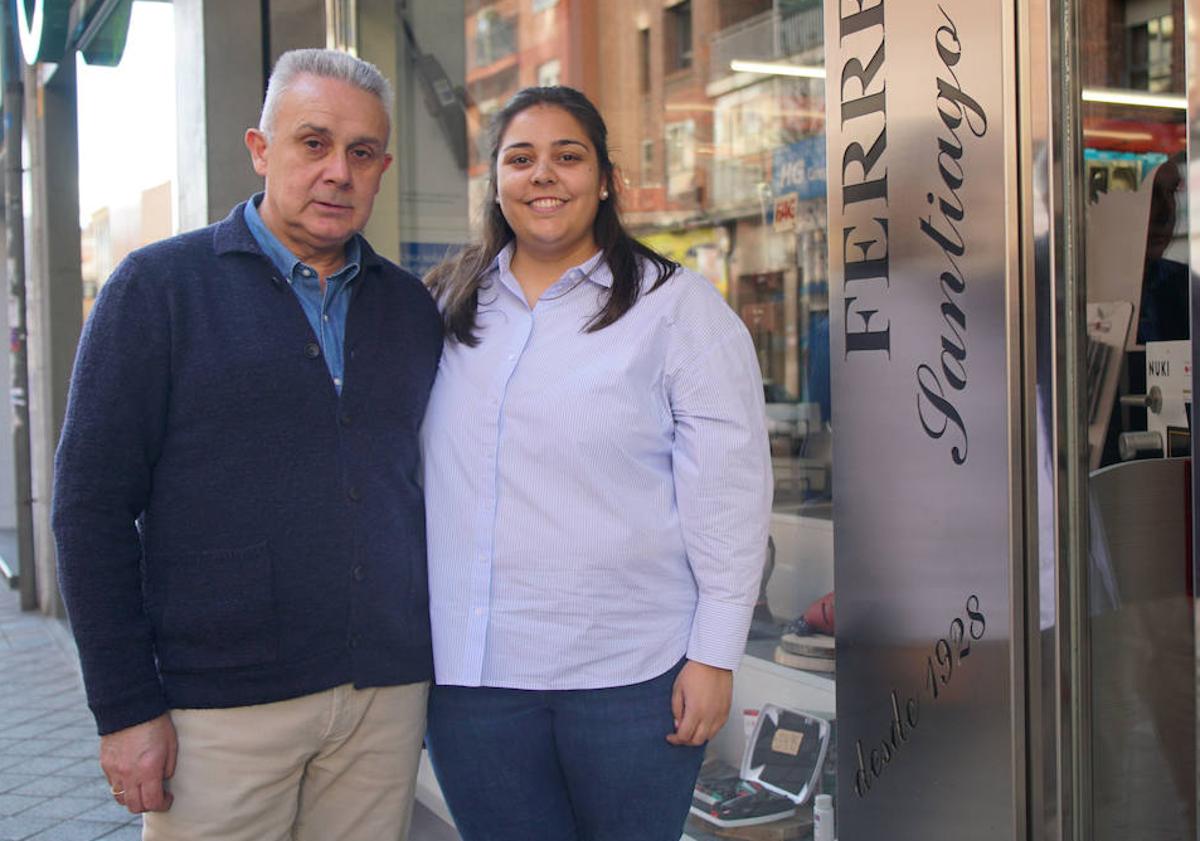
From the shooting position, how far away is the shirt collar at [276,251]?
7.03ft

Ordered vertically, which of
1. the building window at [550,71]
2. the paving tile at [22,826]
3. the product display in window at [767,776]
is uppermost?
the building window at [550,71]

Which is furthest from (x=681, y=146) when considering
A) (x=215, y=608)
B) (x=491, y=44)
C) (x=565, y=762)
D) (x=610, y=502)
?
(x=215, y=608)

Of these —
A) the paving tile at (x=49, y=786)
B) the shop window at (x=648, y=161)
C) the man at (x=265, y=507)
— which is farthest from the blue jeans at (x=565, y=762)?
the shop window at (x=648, y=161)

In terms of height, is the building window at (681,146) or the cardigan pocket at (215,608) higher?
the building window at (681,146)

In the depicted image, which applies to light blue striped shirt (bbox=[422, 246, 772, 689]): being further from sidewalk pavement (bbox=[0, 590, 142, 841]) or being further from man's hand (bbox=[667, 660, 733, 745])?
sidewalk pavement (bbox=[0, 590, 142, 841])

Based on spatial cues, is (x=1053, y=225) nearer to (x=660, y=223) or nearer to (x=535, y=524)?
(x=535, y=524)

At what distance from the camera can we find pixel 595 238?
7.41 feet

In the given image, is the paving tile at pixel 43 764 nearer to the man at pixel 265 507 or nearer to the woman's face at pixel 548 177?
the man at pixel 265 507

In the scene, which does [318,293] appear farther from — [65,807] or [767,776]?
[65,807]

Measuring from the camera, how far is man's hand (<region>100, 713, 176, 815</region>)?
195cm

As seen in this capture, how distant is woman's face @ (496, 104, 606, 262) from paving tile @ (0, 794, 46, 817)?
11.3 ft

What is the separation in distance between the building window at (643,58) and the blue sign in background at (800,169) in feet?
2.91

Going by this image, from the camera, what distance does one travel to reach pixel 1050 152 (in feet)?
6.16

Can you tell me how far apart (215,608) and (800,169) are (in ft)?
15.7
